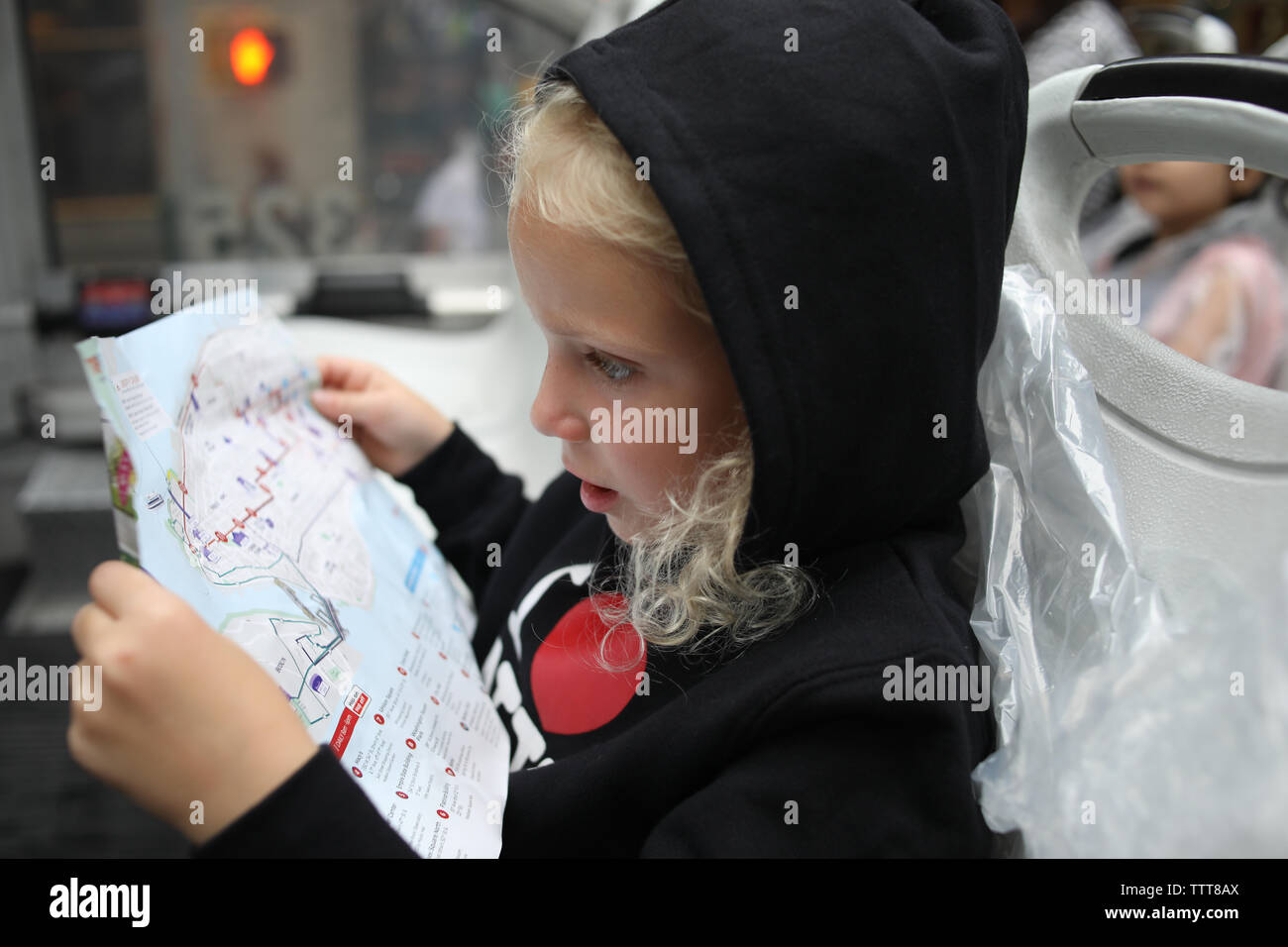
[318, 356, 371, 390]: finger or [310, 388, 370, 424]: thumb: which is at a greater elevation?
[318, 356, 371, 390]: finger

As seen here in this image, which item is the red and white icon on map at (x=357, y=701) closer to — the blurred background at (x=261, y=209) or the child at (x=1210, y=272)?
the blurred background at (x=261, y=209)

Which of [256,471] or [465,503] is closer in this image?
[256,471]

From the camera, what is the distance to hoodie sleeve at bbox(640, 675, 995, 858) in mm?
484

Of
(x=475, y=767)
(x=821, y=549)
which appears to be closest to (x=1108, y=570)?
(x=821, y=549)

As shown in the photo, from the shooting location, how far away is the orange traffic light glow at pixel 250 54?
2830mm

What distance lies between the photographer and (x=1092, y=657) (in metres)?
0.56

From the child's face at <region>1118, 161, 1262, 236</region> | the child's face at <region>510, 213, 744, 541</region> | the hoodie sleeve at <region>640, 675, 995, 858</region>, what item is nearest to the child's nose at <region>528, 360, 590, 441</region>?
the child's face at <region>510, 213, 744, 541</region>

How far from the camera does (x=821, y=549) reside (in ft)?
1.96

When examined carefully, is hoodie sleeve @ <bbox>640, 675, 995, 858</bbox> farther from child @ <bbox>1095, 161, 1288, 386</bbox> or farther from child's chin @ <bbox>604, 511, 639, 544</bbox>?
child @ <bbox>1095, 161, 1288, 386</bbox>

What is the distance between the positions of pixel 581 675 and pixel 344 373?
376 mm

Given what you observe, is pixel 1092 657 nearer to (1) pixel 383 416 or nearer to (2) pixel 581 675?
(2) pixel 581 675

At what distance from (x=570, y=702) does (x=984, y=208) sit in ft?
1.37

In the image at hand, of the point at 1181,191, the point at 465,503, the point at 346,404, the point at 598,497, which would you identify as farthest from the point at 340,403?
the point at 1181,191
